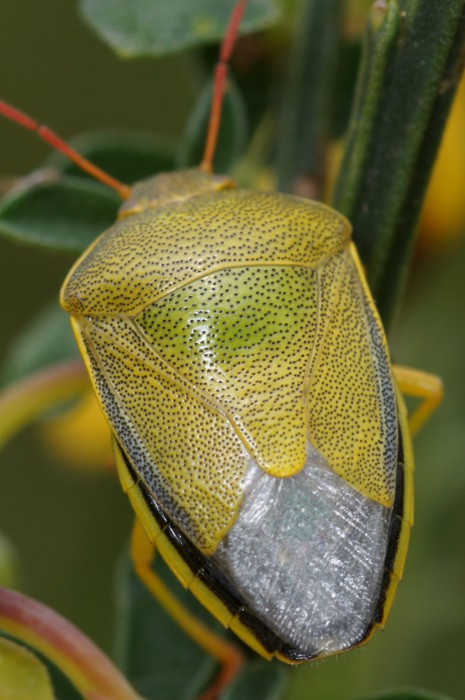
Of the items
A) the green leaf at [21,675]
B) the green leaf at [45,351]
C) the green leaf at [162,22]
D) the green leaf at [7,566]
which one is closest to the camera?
the green leaf at [21,675]

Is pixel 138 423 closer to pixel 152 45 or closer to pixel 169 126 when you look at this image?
pixel 152 45

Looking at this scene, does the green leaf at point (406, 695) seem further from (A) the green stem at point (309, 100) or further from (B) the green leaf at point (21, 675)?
(A) the green stem at point (309, 100)

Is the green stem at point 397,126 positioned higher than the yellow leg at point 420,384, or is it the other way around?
the green stem at point 397,126

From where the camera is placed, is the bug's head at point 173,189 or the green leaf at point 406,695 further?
the bug's head at point 173,189

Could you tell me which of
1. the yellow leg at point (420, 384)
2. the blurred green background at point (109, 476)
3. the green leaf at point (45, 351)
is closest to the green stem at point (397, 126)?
the yellow leg at point (420, 384)

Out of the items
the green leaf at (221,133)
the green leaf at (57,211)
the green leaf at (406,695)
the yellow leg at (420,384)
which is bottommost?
the green leaf at (406,695)

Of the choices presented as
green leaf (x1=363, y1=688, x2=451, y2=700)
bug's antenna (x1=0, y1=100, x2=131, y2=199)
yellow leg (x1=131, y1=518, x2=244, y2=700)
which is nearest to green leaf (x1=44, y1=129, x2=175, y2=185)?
bug's antenna (x1=0, y1=100, x2=131, y2=199)

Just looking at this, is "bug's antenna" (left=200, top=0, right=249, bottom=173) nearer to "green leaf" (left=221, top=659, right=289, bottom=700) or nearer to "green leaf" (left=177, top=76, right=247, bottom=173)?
"green leaf" (left=177, top=76, right=247, bottom=173)
